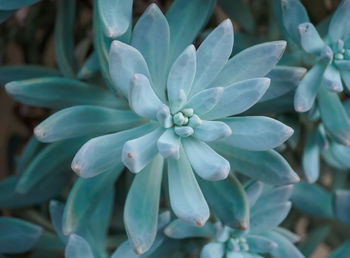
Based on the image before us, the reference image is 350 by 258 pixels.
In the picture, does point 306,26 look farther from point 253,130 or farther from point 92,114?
point 92,114

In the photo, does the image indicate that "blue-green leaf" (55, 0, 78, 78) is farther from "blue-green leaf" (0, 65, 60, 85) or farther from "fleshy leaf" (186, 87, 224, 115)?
"fleshy leaf" (186, 87, 224, 115)

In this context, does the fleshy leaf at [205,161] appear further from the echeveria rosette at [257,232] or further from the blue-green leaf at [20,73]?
the blue-green leaf at [20,73]

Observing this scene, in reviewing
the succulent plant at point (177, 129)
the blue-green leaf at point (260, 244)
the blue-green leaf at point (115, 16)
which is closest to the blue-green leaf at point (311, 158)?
the succulent plant at point (177, 129)

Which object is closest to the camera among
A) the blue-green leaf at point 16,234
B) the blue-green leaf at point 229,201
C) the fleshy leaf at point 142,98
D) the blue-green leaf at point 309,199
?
the fleshy leaf at point 142,98

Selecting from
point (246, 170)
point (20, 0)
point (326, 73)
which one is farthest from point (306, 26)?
point (20, 0)

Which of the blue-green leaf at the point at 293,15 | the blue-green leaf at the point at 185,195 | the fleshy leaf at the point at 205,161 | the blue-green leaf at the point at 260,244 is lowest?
the blue-green leaf at the point at 260,244

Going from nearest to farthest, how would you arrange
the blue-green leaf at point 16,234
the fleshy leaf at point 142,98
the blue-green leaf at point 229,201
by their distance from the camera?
the fleshy leaf at point 142,98
the blue-green leaf at point 229,201
the blue-green leaf at point 16,234

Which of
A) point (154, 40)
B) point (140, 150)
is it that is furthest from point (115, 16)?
point (140, 150)
